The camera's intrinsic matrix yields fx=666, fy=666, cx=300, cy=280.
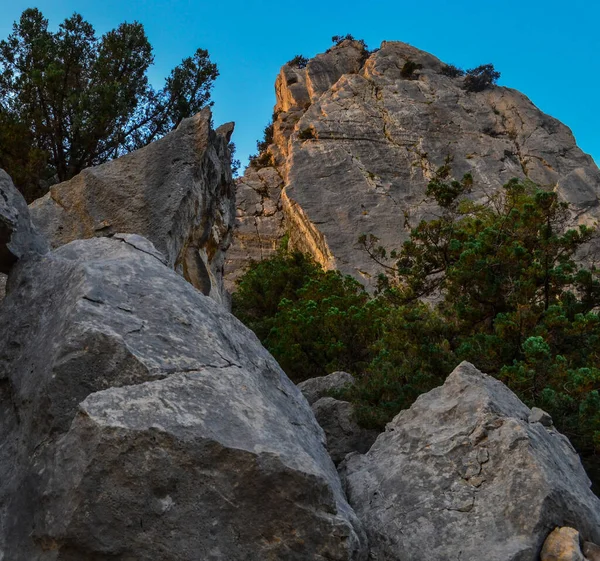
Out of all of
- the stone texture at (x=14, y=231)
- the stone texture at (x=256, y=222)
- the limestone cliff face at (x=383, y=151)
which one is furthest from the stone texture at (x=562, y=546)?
the stone texture at (x=256, y=222)

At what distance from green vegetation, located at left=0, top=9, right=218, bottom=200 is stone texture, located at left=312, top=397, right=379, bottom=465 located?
989cm

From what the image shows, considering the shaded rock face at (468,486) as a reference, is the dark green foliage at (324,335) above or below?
above

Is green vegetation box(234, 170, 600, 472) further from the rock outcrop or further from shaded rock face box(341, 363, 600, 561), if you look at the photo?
shaded rock face box(341, 363, 600, 561)

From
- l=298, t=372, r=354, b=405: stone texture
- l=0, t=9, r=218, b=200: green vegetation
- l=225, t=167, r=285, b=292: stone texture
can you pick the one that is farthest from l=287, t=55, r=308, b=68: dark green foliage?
l=298, t=372, r=354, b=405: stone texture

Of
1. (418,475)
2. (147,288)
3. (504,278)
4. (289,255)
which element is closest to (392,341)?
(504,278)

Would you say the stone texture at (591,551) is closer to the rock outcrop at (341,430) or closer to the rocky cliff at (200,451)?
the rocky cliff at (200,451)

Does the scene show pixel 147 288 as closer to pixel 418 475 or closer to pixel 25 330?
pixel 25 330

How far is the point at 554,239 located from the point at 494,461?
758cm

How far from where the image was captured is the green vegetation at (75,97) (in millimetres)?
15500

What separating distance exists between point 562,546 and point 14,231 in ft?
16.2

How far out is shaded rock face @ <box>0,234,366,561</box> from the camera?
150 inches

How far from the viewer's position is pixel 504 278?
11.9 metres

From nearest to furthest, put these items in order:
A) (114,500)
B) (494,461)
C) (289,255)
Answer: (114,500)
(494,461)
(289,255)

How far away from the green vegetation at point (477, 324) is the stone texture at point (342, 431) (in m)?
0.17
